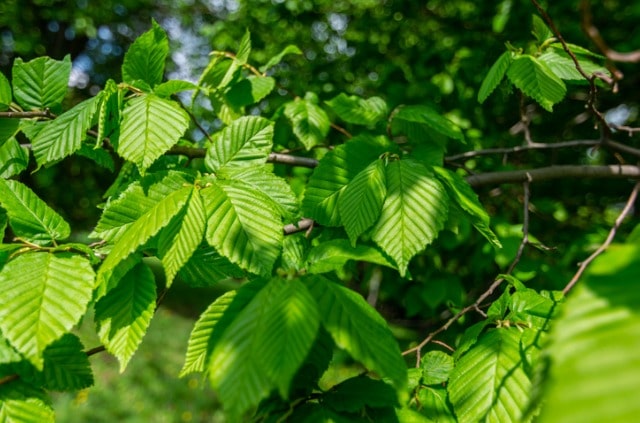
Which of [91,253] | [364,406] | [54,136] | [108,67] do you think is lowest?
[108,67]

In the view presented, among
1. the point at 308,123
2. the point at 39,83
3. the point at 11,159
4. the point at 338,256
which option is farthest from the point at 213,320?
the point at 308,123

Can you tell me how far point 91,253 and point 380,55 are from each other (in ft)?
9.70

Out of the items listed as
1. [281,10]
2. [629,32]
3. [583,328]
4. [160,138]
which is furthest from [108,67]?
[583,328]

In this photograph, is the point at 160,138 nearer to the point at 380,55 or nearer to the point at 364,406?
the point at 364,406

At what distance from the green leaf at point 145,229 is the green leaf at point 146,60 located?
0.54 metres

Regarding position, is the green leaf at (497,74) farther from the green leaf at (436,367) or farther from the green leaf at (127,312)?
the green leaf at (127,312)

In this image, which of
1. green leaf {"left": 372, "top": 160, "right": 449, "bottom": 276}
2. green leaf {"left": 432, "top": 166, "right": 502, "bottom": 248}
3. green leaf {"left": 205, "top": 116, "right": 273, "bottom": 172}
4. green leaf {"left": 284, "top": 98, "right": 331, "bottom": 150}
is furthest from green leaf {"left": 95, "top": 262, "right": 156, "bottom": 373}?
green leaf {"left": 284, "top": 98, "right": 331, "bottom": 150}

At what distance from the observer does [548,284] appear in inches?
81.3

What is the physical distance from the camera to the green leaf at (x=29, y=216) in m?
0.95

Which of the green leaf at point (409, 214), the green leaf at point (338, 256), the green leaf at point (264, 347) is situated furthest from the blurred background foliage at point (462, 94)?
the green leaf at point (264, 347)

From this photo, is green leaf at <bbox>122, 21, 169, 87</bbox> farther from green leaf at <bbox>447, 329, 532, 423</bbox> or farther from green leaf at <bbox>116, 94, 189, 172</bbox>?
green leaf at <bbox>447, 329, 532, 423</bbox>

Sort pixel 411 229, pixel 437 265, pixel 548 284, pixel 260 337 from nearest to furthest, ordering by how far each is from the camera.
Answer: pixel 260 337
pixel 411 229
pixel 548 284
pixel 437 265

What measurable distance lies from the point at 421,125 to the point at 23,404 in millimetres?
1316

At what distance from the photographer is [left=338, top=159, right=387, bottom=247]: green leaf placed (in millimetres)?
968
